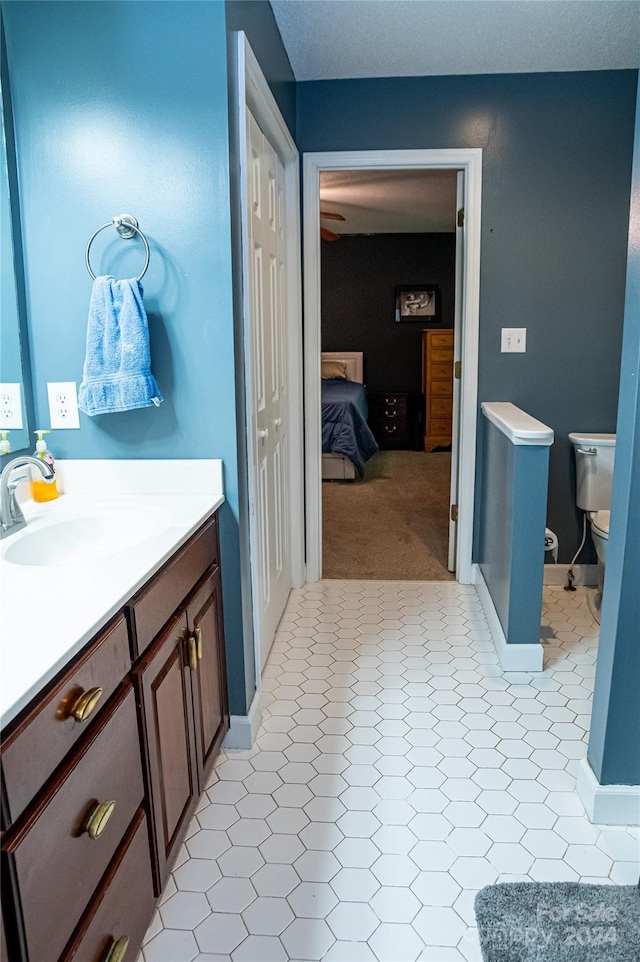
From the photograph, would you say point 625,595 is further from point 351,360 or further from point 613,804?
point 351,360

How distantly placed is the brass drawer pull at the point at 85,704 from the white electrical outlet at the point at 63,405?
1.03m

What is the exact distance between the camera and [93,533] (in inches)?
69.7

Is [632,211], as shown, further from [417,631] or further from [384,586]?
[384,586]

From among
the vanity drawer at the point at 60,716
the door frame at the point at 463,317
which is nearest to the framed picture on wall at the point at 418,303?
the door frame at the point at 463,317

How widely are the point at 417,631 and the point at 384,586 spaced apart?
1.81ft

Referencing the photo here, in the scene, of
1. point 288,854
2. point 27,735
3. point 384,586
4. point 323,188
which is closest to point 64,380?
point 27,735

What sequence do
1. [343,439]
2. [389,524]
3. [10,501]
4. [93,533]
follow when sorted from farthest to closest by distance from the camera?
[343,439] < [389,524] < [93,533] < [10,501]

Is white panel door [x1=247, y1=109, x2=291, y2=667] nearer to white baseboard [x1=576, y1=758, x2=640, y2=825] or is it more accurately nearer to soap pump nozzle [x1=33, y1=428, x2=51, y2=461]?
soap pump nozzle [x1=33, y1=428, x2=51, y2=461]

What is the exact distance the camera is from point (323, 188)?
5.08 metres

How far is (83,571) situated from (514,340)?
2546 mm

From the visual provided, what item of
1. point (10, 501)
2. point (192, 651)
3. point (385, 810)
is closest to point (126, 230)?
point (10, 501)

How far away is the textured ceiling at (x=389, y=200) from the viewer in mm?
4742

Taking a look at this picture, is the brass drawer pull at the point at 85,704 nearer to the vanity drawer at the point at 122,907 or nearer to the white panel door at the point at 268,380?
the vanity drawer at the point at 122,907

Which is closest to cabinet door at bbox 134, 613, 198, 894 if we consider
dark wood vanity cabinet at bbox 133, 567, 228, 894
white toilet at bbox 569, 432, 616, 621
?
dark wood vanity cabinet at bbox 133, 567, 228, 894
